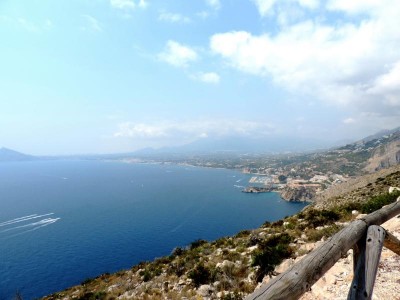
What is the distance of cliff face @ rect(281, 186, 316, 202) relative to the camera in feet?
438

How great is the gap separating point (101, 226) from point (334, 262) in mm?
95319

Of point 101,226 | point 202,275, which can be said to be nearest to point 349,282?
point 202,275

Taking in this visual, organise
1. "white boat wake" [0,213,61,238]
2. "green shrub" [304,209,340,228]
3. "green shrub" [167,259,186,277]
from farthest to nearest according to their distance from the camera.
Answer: "white boat wake" [0,213,61,238]
"green shrub" [304,209,340,228]
"green shrub" [167,259,186,277]

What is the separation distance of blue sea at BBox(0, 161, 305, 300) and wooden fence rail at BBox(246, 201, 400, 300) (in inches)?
2362

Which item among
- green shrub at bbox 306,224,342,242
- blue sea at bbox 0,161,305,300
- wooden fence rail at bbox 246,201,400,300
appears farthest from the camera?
blue sea at bbox 0,161,305,300

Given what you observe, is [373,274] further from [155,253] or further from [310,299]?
[155,253]

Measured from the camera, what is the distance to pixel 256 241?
1684cm

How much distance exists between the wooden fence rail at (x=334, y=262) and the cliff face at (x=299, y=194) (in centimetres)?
13850

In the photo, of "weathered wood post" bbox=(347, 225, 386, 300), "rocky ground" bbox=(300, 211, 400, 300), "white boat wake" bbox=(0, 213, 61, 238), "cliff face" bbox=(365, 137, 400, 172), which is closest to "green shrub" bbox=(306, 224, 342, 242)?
"rocky ground" bbox=(300, 211, 400, 300)

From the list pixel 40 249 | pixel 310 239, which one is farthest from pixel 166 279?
pixel 40 249

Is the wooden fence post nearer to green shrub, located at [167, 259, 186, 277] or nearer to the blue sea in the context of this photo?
green shrub, located at [167, 259, 186, 277]

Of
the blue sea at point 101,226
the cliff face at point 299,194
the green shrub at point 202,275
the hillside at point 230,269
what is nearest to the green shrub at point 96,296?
the hillside at point 230,269

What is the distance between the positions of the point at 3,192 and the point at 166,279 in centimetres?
18633

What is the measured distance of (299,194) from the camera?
13725 centimetres
